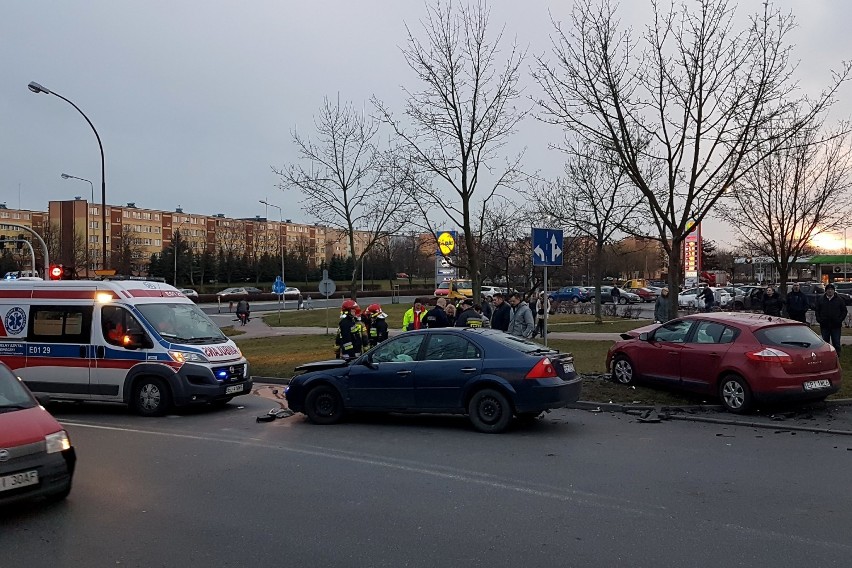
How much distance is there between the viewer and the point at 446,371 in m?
9.70

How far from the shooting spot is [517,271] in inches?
1271

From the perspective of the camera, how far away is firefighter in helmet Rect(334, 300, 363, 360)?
13.2 metres

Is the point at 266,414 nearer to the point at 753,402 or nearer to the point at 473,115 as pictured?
the point at 753,402

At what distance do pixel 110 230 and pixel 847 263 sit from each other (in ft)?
324

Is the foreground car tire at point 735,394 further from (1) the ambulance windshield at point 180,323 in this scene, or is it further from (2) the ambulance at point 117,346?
(1) the ambulance windshield at point 180,323

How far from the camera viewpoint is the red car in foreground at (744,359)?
1009 centimetres

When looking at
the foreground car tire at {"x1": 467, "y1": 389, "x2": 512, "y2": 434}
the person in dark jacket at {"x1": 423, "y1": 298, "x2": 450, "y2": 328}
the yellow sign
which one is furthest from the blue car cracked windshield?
the yellow sign

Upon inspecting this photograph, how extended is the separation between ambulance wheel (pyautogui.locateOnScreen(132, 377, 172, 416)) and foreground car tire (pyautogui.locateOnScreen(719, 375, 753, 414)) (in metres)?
8.31

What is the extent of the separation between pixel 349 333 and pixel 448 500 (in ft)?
23.3

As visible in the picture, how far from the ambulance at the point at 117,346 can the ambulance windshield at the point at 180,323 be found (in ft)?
0.05

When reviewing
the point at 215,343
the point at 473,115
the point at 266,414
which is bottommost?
the point at 266,414

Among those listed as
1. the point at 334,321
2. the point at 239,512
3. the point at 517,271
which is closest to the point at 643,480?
the point at 239,512

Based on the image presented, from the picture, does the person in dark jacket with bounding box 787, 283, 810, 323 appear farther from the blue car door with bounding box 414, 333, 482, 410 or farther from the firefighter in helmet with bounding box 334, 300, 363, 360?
the blue car door with bounding box 414, 333, 482, 410

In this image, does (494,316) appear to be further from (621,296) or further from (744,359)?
(621,296)
